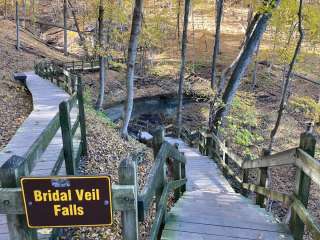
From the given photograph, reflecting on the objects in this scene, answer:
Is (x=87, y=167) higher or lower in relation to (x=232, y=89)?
lower

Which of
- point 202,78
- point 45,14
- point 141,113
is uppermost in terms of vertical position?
point 45,14

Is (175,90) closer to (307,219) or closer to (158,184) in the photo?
(158,184)

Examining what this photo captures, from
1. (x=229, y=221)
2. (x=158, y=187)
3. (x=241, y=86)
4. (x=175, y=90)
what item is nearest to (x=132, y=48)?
(x=229, y=221)

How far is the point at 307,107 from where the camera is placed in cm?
2516

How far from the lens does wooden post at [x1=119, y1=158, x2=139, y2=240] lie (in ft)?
8.20

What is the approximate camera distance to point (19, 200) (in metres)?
2.54

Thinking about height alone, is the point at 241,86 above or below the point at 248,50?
below

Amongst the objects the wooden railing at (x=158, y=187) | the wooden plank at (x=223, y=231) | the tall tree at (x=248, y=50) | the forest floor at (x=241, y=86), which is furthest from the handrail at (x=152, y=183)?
the forest floor at (x=241, y=86)

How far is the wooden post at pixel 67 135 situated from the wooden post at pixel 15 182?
2647mm

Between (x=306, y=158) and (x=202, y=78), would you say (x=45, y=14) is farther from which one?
(x=306, y=158)

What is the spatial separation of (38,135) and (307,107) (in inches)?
841

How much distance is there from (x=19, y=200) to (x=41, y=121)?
8077 mm

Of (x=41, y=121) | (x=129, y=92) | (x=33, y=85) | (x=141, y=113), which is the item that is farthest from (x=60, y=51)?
(x=41, y=121)

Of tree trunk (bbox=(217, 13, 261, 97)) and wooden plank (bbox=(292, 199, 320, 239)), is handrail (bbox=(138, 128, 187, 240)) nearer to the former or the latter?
wooden plank (bbox=(292, 199, 320, 239))
